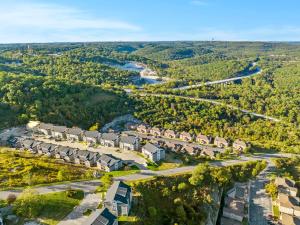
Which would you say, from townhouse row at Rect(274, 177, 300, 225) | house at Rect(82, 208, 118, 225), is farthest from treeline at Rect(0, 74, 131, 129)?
townhouse row at Rect(274, 177, 300, 225)

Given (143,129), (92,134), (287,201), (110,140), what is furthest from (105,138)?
(287,201)

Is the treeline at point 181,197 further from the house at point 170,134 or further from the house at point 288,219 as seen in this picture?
the house at point 170,134

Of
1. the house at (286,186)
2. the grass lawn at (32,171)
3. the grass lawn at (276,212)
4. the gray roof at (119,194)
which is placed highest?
the gray roof at (119,194)

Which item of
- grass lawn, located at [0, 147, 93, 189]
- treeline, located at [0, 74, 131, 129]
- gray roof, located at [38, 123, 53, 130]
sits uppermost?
treeline, located at [0, 74, 131, 129]

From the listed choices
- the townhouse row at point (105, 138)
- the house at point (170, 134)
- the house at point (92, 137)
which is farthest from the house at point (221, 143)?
the house at point (92, 137)

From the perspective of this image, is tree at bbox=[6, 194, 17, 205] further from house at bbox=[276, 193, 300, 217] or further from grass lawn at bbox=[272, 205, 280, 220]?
house at bbox=[276, 193, 300, 217]
